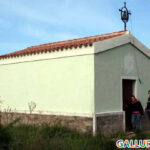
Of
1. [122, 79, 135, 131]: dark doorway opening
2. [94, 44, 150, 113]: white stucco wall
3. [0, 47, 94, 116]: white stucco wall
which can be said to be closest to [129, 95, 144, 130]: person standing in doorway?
[122, 79, 135, 131]: dark doorway opening

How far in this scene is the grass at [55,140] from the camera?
643 cm

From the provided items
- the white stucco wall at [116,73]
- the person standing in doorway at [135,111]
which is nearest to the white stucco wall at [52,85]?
the white stucco wall at [116,73]

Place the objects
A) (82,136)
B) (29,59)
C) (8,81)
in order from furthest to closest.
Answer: (8,81) → (29,59) → (82,136)

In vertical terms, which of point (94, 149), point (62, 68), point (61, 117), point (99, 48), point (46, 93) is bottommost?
point (94, 149)

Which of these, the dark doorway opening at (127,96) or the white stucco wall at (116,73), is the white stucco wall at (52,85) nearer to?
the white stucco wall at (116,73)

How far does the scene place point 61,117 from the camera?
10.0 m

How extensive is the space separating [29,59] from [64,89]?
2314 millimetres

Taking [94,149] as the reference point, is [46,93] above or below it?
above

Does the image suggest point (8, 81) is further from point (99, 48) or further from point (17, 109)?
point (99, 48)

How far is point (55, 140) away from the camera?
25.6 feet

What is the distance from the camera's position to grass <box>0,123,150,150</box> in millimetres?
6426

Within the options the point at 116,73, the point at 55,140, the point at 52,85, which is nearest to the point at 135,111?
the point at 116,73

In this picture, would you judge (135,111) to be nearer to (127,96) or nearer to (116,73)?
(127,96)

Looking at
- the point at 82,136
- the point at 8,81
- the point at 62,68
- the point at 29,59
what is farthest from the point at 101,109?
the point at 8,81
